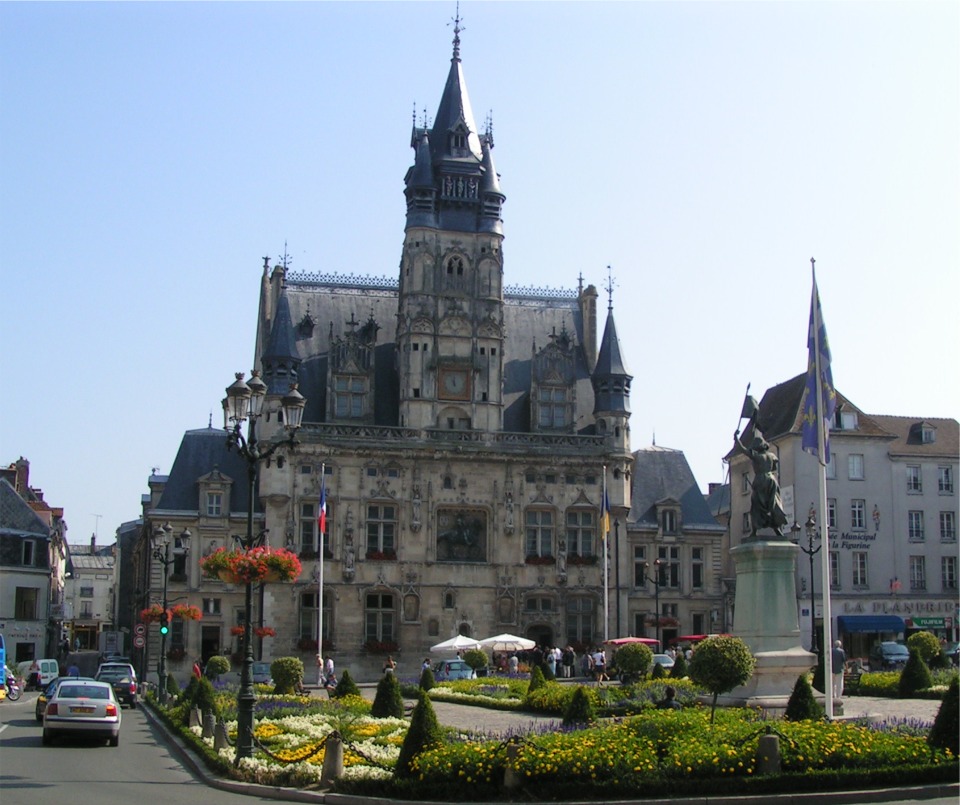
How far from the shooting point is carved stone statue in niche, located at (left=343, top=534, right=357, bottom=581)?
60.9 metres

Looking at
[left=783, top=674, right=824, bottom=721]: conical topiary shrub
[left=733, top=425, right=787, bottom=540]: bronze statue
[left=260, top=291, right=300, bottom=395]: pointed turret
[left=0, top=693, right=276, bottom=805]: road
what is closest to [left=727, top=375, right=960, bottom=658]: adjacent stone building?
[left=260, top=291, right=300, bottom=395]: pointed turret

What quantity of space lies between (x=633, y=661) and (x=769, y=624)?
13279 mm

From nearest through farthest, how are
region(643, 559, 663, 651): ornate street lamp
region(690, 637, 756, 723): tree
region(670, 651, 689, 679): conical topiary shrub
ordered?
region(690, 637, 756, 723): tree, region(670, 651, 689, 679): conical topiary shrub, region(643, 559, 663, 651): ornate street lamp

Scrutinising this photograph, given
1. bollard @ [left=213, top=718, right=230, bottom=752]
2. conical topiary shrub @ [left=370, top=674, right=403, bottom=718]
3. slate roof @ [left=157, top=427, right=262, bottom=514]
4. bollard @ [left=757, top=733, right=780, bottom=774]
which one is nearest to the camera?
bollard @ [left=757, top=733, right=780, bottom=774]


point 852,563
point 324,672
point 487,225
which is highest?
point 487,225

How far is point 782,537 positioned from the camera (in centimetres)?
3000

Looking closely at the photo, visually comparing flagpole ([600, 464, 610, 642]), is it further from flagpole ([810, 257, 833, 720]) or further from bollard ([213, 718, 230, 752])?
bollard ([213, 718, 230, 752])

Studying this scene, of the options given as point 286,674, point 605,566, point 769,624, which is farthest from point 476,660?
point 769,624

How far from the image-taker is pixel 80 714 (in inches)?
1088

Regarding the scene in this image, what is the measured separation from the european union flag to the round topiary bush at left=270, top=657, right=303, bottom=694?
16.1m

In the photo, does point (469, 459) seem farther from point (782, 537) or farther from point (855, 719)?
point (855, 719)

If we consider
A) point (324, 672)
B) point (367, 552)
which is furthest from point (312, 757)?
point (367, 552)

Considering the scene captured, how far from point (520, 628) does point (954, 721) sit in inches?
1683

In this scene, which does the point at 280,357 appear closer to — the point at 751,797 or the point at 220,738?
the point at 220,738
